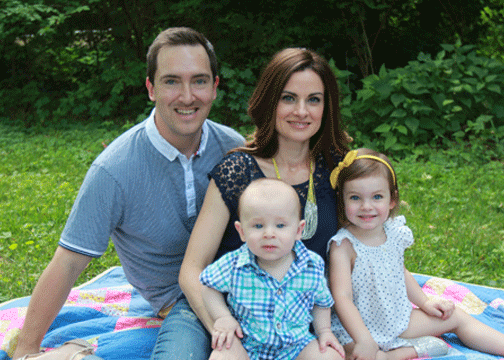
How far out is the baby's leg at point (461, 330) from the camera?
2395 mm

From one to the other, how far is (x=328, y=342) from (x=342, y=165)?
826mm

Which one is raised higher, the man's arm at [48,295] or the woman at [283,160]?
the woman at [283,160]

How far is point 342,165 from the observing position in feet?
7.82

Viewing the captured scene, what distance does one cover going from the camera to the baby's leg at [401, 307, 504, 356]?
2.39 m

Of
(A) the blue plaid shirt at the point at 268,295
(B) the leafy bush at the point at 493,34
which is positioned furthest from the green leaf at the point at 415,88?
(A) the blue plaid shirt at the point at 268,295

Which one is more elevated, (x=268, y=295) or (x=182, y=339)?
(x=268, y=295)

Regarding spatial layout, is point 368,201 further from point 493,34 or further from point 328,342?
point 493,34

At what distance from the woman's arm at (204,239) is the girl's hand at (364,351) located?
723 mm

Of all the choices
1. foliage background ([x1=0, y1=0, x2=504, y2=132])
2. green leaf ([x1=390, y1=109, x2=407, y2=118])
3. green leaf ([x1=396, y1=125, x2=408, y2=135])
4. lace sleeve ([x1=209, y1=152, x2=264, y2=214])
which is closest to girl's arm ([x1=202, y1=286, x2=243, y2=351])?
lace sleeve ([x1=209, y1=152, x2=264, y2=214])

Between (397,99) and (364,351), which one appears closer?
(364,351)

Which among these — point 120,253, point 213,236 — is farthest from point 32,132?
point 213,236

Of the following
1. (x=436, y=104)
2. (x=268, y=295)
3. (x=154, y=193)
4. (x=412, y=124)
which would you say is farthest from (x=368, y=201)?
(x=436, y=104)

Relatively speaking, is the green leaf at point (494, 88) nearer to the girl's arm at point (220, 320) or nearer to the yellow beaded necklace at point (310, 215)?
the yellow beaded necklace at point (310, 215)

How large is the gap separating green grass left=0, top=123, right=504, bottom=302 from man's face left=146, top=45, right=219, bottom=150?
1289 millimetres
